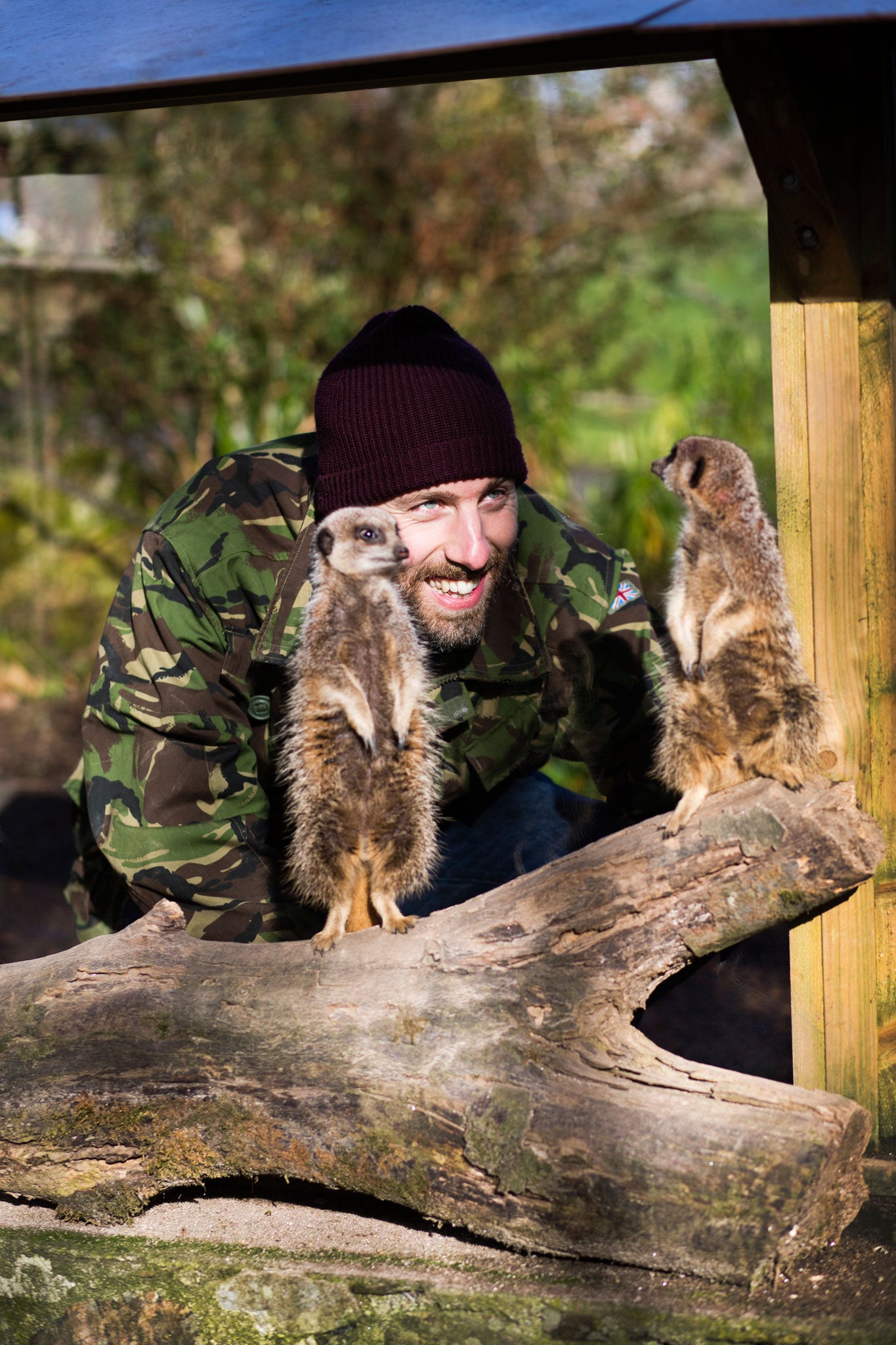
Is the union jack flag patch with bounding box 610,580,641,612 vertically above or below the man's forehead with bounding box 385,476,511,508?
below

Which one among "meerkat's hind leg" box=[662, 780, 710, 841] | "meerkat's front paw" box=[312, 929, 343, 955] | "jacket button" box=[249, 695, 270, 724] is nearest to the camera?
"meerkat's hind leg" box=[662, 780, 710, 841]

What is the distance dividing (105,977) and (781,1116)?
151 centimetres

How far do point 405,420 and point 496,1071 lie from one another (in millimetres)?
1701

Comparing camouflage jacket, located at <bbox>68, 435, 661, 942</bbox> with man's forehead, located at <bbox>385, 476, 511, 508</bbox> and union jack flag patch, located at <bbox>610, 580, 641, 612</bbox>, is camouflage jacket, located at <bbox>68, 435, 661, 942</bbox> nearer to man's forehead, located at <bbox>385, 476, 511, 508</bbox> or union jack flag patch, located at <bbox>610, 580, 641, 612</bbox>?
union jack flag patch, located at <bbox>610, 580, 641, 612</bbox>

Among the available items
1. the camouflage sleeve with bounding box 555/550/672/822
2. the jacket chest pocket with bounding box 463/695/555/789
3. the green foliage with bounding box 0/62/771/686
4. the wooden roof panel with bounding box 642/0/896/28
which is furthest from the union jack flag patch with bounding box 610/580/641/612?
the green foliage with bounding box 0/62/771/686

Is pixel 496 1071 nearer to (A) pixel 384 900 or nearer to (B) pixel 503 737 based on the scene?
(A) pixel 384 900

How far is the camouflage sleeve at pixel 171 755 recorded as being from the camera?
3.25 meters

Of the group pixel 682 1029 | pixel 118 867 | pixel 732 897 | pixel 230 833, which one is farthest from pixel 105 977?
pixel 682 1029

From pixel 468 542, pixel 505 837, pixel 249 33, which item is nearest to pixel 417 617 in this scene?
pixel 468 542

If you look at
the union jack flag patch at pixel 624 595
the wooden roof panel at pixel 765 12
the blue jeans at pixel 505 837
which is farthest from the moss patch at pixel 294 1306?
the wooden roof panel at pixel 765 12

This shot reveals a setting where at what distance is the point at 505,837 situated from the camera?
401 cm

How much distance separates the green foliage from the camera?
952 cm

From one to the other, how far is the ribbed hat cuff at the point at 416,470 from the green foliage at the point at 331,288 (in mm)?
4739

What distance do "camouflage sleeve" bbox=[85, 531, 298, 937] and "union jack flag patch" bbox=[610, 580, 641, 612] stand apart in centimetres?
A: 121
